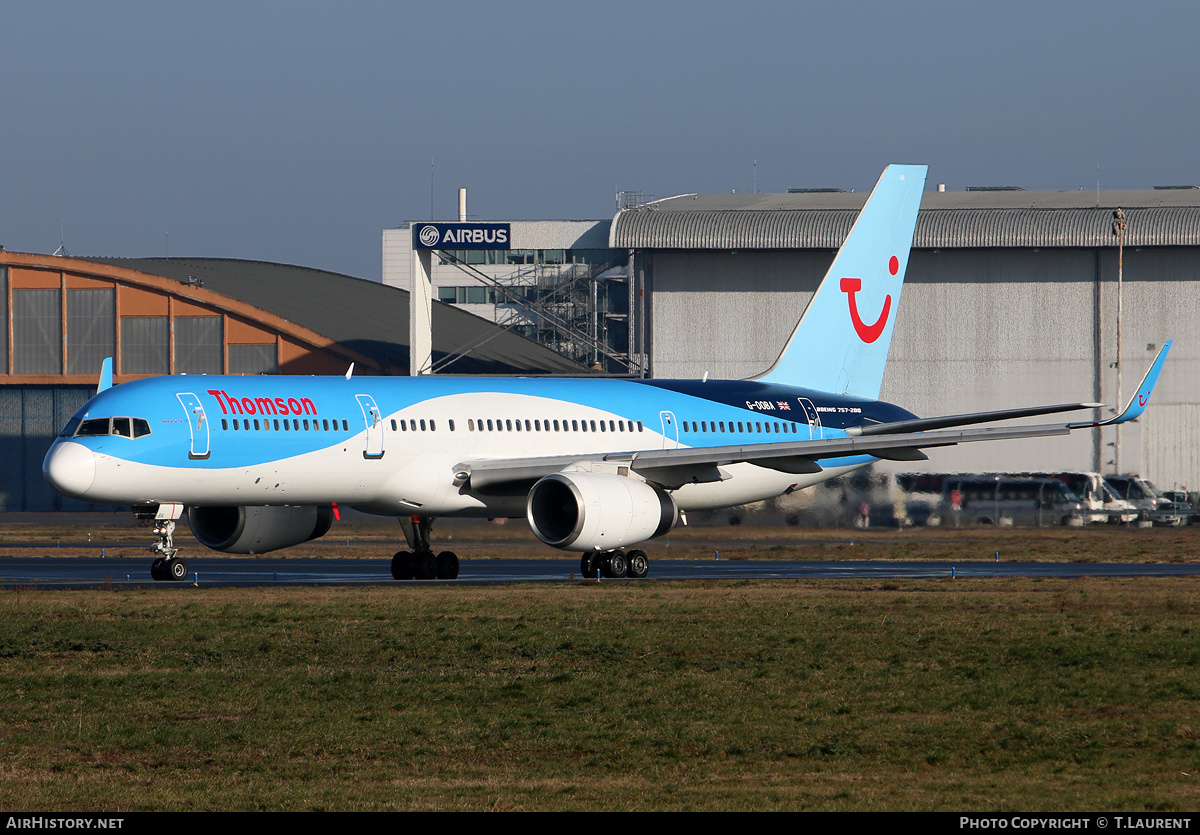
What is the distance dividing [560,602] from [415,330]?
4057cm

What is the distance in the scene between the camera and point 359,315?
72125mm

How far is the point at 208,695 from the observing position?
15.3 meters

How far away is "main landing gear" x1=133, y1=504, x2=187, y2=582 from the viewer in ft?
95.1

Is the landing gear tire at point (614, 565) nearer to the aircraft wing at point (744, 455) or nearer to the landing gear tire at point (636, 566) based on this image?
the landing gear tire at point (636, 566)

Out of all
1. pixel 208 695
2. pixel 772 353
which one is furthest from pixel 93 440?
pixel 772 353

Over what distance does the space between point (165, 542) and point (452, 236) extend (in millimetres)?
37779

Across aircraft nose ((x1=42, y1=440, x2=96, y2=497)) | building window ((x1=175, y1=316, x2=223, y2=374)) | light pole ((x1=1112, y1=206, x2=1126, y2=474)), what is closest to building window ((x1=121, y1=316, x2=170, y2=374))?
building window ((x1=175, y1=316, x2=223, y2=374))

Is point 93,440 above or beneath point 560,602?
above

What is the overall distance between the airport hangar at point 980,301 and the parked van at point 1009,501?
15.4m

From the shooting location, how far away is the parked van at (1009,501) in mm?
44500

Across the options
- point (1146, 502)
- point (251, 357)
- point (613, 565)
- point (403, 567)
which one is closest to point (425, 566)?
point (403, 567)

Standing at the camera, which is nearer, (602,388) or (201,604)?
(201,604)
